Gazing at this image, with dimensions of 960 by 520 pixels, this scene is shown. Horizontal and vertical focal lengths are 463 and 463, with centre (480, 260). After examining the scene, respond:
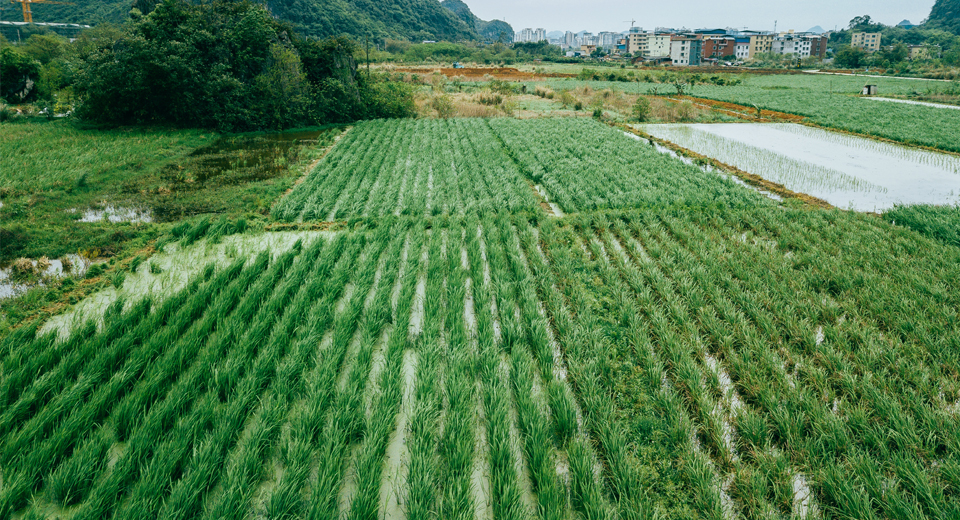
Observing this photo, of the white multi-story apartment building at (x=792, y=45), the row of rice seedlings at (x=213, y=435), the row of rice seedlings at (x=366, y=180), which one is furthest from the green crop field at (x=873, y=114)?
the white multi-story apartment building at (x=792, y=45)

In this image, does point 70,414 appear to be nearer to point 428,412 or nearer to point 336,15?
point 428,412

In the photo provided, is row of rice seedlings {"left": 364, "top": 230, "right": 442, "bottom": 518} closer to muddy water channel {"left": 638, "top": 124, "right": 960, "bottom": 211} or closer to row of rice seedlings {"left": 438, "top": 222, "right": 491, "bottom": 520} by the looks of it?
row of rice seedlings {"left": 438, "top": 222, "right": 491, "bottom": 520}

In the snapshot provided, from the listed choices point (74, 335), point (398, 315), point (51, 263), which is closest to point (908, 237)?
point (398, 315)

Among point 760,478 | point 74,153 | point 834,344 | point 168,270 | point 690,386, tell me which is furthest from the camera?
point 74,153

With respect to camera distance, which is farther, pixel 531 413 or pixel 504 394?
pixel 504 394

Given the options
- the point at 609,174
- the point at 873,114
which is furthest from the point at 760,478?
the point at 873,114

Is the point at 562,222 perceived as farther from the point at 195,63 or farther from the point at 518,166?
the point at 195,63

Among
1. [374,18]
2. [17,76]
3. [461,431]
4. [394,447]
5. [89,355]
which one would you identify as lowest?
[394,447]

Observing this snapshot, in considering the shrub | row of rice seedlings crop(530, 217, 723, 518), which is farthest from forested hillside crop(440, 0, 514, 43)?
row of rice seedlings crop(530, 217, 723, 518)
